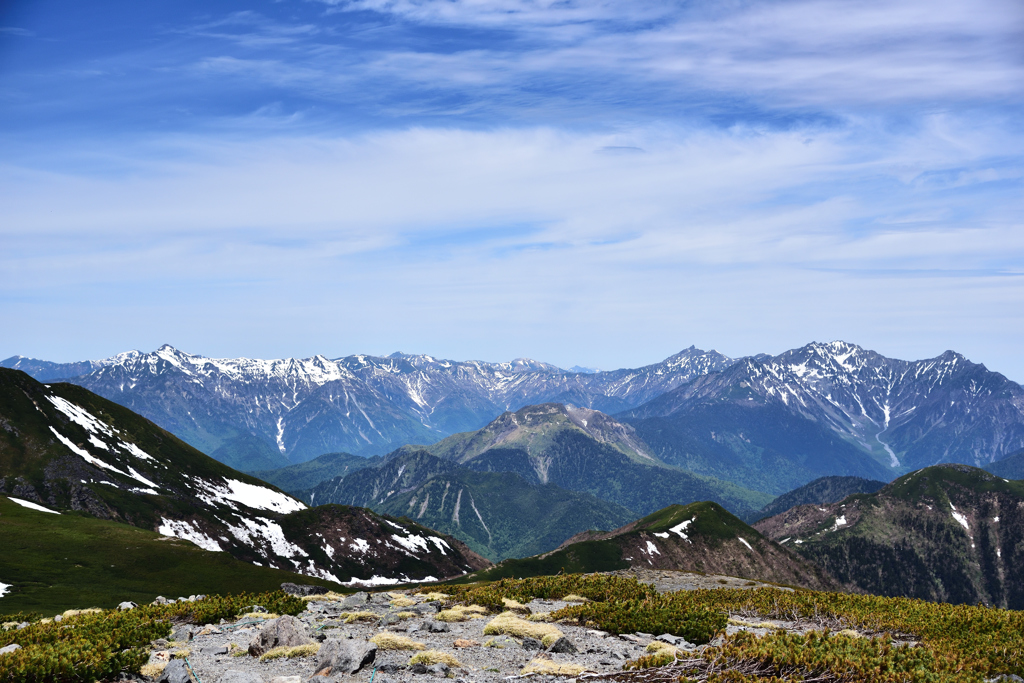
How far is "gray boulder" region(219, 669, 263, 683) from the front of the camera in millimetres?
19422

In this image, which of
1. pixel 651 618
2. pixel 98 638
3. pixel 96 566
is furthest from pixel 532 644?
pixel 96 566

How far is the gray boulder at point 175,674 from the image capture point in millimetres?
19922

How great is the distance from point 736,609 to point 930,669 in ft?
61.2

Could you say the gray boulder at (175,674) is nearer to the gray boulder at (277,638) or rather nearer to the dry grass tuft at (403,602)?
the gray boulder at (277,638)

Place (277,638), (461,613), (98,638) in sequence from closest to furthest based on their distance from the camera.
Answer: (98,638) < (277,638) < (461,613)

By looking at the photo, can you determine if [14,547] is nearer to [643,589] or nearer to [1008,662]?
[643,589]

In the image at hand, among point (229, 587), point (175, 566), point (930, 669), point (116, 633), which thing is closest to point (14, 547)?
point (175, 566)

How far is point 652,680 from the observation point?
20297 millimetres

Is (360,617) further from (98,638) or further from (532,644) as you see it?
(98,638)

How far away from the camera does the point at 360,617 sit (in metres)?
33.1

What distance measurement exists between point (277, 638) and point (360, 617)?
8351 mm

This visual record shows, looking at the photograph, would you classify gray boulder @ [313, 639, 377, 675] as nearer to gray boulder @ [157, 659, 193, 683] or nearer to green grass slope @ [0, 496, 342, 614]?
gray boulder @ [157, 659, 193, 683]

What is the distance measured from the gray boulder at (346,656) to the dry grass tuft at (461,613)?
9311 millimetres

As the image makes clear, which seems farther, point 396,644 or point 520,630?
point 520,630
